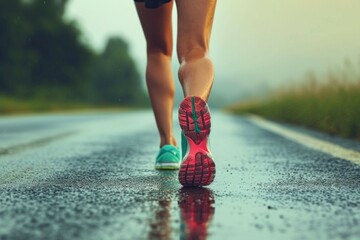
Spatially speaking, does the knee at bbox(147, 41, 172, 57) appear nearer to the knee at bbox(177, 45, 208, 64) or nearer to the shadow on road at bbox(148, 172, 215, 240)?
the knee at bbox(177, 45, 208, 64)

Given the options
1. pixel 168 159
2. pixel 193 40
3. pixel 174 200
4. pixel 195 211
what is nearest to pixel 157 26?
pixel 193 40

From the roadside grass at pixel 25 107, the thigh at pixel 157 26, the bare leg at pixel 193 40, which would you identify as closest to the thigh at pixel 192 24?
the bare leg at pixel 193 40

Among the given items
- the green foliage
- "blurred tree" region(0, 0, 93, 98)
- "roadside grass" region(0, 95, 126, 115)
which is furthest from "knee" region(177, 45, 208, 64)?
"blurred tree" region(0, 0, 93, 98)

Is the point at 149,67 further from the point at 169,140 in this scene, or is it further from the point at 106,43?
the point at 106,43

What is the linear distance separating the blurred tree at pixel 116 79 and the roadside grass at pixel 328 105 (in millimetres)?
67628

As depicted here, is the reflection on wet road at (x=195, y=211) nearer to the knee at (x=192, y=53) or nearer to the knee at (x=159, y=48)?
the knee at (x=192, y=53)

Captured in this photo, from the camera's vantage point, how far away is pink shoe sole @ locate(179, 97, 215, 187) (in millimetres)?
3018

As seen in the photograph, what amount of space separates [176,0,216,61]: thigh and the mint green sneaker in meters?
0.80

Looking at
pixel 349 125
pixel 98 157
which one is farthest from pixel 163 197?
pixel 349 125

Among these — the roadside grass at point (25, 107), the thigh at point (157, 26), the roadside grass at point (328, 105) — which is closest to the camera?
the thigh at point (157, 26)

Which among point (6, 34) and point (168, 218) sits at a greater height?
point (6, 34)

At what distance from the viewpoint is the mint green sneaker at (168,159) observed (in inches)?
156

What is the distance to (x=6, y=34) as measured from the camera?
43094 mm

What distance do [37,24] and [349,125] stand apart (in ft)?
139
